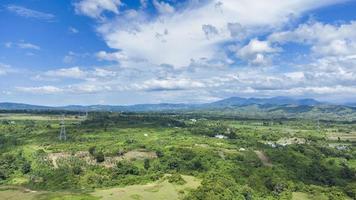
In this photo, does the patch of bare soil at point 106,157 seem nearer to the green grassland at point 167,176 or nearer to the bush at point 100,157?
the green grassland at point 167,176

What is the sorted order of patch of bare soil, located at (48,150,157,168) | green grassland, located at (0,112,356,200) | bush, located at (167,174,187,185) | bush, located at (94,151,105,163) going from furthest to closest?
bush, located at (94,151,105,163) → patch of bare soil, located at (48,150,157,168) → bush, located at (167,174,187,185) → green grassland, located at (0,112,356,200)

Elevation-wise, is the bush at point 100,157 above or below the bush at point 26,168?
above

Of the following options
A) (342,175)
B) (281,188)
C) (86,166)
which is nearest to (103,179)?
(86,166)

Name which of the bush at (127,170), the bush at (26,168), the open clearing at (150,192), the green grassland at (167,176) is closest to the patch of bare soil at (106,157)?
the green grassland at (167,176)

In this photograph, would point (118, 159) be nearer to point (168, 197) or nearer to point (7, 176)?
point (7, 176)

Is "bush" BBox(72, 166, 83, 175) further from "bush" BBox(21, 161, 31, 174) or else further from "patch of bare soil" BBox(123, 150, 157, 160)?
"patch of bare soil" BBox(123, 150, 157, 160)

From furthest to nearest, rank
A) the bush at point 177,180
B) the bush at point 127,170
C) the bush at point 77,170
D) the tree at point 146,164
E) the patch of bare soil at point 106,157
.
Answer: the patch of bare soil at point 106,157 < the tree at point 146,164 < the bush at point 77,170 < the bush at point 127,170 < the bush at point 177,180

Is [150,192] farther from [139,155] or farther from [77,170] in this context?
[139,155]

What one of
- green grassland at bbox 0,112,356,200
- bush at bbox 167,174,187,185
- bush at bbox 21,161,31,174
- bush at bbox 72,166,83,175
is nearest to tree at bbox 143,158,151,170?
green grassland at bbox 0,112,356,200

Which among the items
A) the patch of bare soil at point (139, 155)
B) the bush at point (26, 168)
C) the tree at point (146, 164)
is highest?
the patch of bare soil at point (139, 155)
